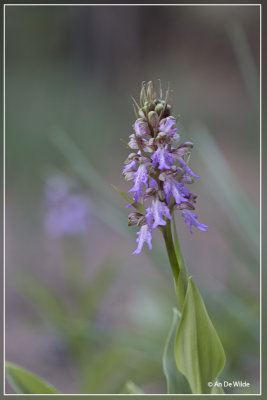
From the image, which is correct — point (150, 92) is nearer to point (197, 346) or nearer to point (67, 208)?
point (197, 346)

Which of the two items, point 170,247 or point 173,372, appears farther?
point 173,372

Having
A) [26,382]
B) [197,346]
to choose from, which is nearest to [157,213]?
[197,346]

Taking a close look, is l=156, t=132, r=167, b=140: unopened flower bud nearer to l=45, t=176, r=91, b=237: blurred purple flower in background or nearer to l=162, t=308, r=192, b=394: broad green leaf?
l=162, t=308, r=192, b=394: broad green leaf

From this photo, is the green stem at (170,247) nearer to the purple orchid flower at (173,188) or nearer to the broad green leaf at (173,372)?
the purple orchid flower at (173,188)

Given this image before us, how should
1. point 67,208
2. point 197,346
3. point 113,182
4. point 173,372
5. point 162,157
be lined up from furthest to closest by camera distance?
point 113,182
point 67,208
point 173,372
point 197,346
point 162,157

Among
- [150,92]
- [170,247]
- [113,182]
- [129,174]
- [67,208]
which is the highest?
[113,182]

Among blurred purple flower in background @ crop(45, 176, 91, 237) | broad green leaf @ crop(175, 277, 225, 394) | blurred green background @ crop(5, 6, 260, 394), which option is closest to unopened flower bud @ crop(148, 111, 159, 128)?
broad green leaf @ crop(175, 277, 225, 394)
